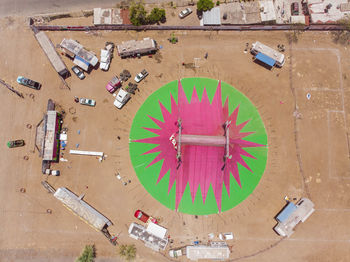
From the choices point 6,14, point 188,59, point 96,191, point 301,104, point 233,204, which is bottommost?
point 233,204

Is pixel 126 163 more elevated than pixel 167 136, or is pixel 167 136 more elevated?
pixel 167 136

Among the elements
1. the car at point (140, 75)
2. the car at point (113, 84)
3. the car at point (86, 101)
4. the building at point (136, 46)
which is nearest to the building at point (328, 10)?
the building at point (136, 46)

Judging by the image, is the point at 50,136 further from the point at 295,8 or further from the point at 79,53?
the point at 295,8

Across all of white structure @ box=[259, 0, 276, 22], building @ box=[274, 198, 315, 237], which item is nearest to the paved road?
white structure @ box=[259, 0, 276, 22]

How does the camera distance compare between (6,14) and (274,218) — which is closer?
(274,218)

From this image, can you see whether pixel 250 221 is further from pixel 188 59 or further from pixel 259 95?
pixel 188 59

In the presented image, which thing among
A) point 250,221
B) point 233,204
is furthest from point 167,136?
point 250,221
